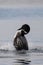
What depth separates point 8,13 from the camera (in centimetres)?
1955

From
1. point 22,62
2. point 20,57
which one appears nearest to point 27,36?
point 20,57

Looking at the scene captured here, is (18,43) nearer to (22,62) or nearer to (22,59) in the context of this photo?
(22,59)

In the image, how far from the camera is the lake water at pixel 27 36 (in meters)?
12.5

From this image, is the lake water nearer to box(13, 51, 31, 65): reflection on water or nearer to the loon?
box(13, 51, 31, 65): reflection on water

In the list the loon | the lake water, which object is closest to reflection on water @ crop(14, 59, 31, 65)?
the lake water

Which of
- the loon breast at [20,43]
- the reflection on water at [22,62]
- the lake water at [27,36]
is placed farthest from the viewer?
the loon breast at [20,43]

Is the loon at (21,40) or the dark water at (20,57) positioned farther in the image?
the loon at (21,40)

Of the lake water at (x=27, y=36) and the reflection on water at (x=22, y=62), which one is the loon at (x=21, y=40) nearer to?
the lake water at (x=27, y=36)

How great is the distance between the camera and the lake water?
41.0 ft

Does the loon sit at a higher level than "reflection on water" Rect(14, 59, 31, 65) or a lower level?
higher

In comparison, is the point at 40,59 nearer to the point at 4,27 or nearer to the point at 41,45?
the point at 41,45

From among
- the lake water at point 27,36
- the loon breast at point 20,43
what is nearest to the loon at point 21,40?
the loon breast at point 20,43

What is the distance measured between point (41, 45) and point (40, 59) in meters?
1.65

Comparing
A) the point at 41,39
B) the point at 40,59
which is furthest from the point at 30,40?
the point at 40,59
